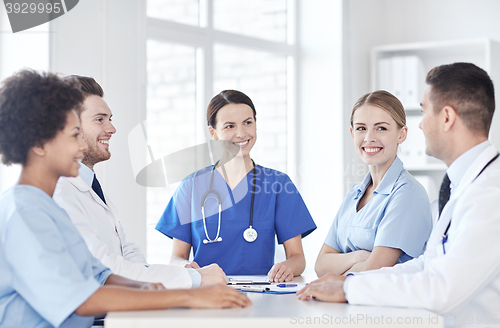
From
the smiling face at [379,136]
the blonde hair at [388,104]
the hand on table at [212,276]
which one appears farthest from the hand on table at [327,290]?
the blonde hair at [388,104]

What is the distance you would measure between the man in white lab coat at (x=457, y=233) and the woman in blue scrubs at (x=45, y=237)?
32 centimetres

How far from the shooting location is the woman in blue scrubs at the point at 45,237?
3.31ft

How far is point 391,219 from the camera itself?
171cm

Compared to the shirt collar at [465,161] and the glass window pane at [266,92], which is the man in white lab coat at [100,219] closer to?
the shirt collar at [465,161]

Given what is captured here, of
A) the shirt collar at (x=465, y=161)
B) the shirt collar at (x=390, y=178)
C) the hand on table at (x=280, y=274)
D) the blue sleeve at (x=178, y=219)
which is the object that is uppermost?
the shirt collar at (x=465, y=161)

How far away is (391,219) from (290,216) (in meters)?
0.54

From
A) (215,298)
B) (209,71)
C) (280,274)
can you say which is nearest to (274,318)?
(215,298)

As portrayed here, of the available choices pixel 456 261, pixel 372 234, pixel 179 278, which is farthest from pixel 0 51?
pixel 456 261

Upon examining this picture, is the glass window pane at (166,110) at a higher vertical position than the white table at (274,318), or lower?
higher

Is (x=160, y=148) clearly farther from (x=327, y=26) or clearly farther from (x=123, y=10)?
(x=327, y=26)

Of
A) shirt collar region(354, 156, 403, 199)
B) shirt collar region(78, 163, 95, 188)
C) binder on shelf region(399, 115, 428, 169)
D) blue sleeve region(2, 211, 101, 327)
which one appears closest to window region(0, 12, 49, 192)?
shirt collar region(78, 163, 95, 188)

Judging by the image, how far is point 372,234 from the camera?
1.79m

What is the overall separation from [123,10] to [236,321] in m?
1.92

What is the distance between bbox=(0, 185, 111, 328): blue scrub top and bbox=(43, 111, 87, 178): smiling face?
66mm
